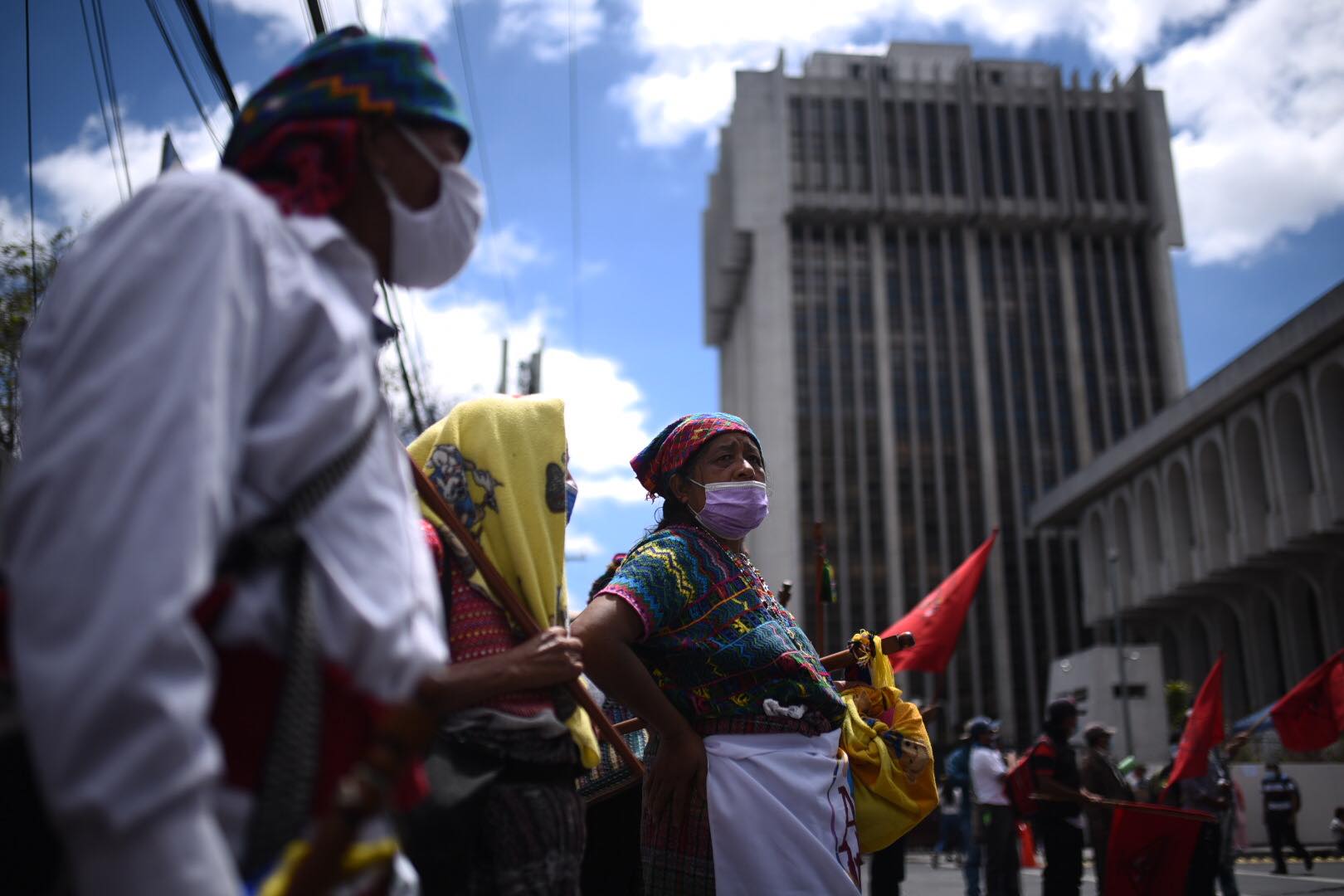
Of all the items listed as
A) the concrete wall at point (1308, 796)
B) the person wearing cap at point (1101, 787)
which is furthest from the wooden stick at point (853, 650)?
the concrete wall at point (1308, 796)

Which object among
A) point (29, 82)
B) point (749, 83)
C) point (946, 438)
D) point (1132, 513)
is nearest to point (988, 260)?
point (946, 438)

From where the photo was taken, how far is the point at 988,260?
62.6m

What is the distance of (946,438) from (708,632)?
59.8 metres

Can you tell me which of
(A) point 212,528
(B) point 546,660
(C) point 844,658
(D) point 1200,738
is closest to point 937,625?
(D) point 1200,738

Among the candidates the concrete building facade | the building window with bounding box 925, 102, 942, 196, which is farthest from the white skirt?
the building window with bounding box 925, 102, 942, 196

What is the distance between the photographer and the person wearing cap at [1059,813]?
24.2 feet

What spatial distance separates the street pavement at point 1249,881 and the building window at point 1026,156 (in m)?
51.0

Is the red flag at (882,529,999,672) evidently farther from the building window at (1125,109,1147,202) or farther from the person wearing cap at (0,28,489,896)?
the building window at (1125,109,1147,202)

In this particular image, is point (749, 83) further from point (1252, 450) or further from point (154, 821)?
point (154, 821)

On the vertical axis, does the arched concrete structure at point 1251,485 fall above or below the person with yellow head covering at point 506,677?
above

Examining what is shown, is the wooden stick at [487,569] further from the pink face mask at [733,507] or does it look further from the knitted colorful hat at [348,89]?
the pink face mask at [733,507]

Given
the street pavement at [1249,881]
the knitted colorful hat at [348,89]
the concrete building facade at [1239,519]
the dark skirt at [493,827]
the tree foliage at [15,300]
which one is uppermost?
the concrete building facade at [1239,519]

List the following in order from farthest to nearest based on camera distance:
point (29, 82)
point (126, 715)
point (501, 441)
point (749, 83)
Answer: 1. point (749, 83)
2. point (29, 82)
3. point (501, 441)
4. point (126, 715)

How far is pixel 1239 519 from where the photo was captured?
33406 millimetres
